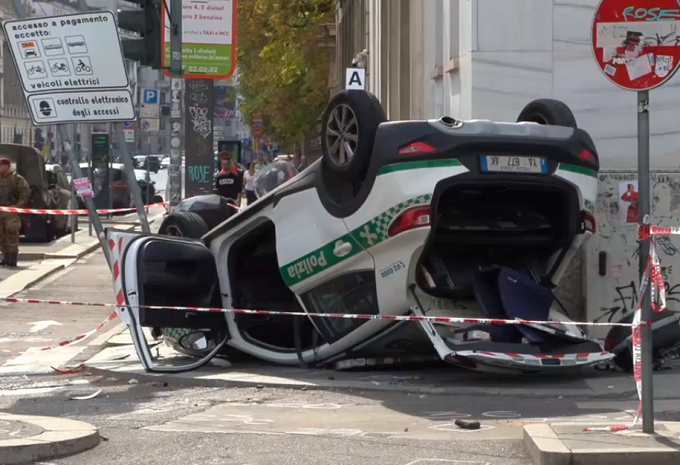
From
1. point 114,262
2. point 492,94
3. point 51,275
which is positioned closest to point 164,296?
point 114,262

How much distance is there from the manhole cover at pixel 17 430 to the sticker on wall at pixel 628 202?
20.6ft

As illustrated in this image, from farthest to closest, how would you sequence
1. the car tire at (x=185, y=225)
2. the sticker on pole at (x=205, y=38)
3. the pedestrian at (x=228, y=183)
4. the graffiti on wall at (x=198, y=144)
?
the pedestrian at (x=228, y=183), the graffiti on wall at (x=198, y=144), the sticker on pole at (x=205, y=38), the car tire at (x=185, y=225)

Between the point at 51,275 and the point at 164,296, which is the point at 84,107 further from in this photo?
the point at 51,275

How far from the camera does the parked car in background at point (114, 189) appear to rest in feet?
122

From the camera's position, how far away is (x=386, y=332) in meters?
10.4

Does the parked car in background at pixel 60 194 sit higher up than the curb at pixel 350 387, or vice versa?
the curb at pixel 350 387

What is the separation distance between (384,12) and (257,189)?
512 inches

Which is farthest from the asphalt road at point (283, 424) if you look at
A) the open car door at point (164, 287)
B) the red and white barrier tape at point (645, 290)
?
the red and white barrier tape at point (645, 290)

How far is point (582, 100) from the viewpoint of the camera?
1346cm

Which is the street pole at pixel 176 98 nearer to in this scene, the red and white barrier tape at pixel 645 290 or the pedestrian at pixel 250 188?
the pedestrian at pixel 250 188

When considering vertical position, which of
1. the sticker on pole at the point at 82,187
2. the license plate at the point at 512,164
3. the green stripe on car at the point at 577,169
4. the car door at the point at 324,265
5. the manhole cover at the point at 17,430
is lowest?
the manhole cover at the point at 17,430

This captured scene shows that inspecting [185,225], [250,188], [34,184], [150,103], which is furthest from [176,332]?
[150,103]

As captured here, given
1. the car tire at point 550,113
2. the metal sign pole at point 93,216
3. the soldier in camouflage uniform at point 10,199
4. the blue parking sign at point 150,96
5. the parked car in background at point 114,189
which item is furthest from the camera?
the parked car in background at point 114,189

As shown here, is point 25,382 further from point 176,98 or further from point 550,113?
point 176,98
